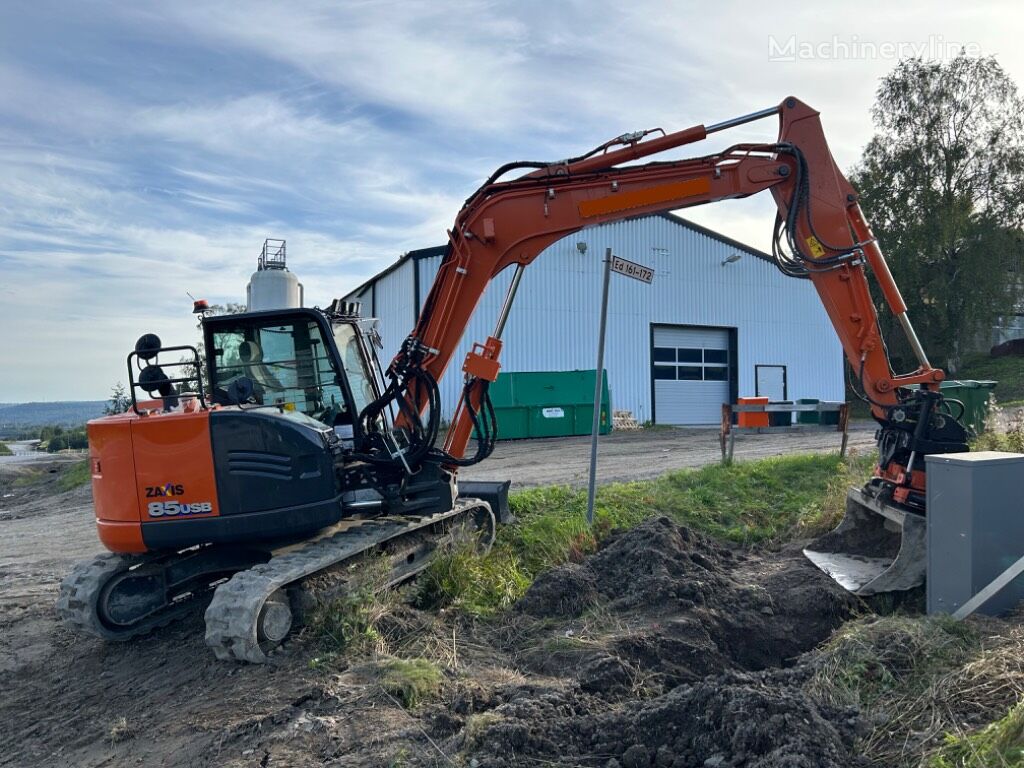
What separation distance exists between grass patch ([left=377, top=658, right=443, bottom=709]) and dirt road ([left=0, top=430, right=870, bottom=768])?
67 millimetres

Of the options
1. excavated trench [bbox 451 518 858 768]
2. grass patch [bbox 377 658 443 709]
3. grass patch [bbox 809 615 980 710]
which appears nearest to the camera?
excavated trench [bbox 451 518 858 768]

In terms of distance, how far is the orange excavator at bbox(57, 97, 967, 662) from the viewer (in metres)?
5.59

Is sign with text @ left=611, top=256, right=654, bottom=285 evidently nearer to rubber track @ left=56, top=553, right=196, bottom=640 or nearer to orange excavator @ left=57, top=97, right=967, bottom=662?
orange excavator @ left=57, top=97, right=967, bottom=662

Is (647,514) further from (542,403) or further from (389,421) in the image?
(542,403)

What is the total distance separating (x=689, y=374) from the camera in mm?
28125

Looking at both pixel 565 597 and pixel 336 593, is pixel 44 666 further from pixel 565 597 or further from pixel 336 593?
pixel 565 597

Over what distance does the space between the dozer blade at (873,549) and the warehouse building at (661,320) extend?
54.4 feet

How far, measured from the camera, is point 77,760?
4242 millimetres

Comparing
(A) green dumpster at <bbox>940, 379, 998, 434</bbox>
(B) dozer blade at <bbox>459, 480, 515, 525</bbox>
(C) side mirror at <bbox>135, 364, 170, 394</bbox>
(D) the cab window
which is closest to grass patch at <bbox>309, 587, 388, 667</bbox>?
(D) the cab window

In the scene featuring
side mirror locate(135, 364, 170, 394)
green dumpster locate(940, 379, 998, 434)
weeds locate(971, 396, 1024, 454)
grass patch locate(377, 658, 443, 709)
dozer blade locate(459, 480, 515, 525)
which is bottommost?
grass patch locate(377, 658, 443, 709)

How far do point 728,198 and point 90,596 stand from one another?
564 centimetres

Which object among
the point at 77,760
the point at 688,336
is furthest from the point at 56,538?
the point at 688,336

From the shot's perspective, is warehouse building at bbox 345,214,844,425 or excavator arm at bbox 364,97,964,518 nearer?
excavator arm at bbox 364,97,964,518

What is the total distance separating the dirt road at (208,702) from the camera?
13.0 feet
